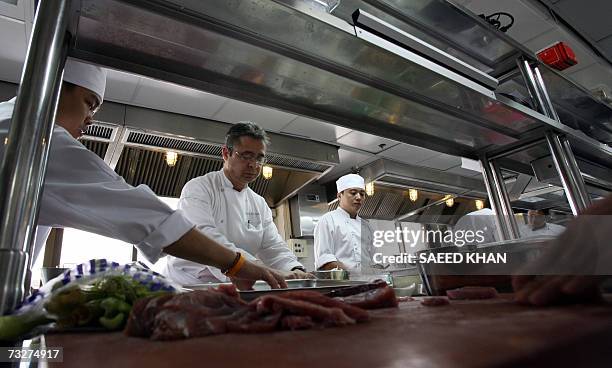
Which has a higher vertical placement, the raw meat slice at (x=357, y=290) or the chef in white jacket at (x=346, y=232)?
the chef in white jacket at (x=346, y=232)

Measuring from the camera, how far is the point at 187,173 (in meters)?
4.14

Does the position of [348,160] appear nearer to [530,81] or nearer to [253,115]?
[253,115]

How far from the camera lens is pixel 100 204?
1054 mm

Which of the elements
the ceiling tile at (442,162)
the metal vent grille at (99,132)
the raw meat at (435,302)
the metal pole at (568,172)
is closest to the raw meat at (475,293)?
the raw meat at (435,302)

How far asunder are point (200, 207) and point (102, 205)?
121 cm

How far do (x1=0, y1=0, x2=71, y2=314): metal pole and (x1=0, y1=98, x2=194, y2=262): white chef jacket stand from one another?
37cm

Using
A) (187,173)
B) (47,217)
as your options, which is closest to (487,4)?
(47,217)

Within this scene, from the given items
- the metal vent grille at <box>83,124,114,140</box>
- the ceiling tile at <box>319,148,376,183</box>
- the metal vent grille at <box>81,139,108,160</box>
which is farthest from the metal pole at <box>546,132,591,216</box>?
the metal vent grille at <box>81,139,108,160</box>

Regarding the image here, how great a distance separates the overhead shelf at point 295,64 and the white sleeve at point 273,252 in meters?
1.29

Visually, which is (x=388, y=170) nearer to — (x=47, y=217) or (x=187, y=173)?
(x=187, y=173)

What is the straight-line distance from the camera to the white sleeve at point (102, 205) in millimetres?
1037

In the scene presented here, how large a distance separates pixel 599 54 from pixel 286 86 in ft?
11.8

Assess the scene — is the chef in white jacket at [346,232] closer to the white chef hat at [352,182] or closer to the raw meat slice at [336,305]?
the white chef hat at [352,182]

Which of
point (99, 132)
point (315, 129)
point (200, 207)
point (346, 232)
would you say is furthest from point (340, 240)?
point (99, 132)
